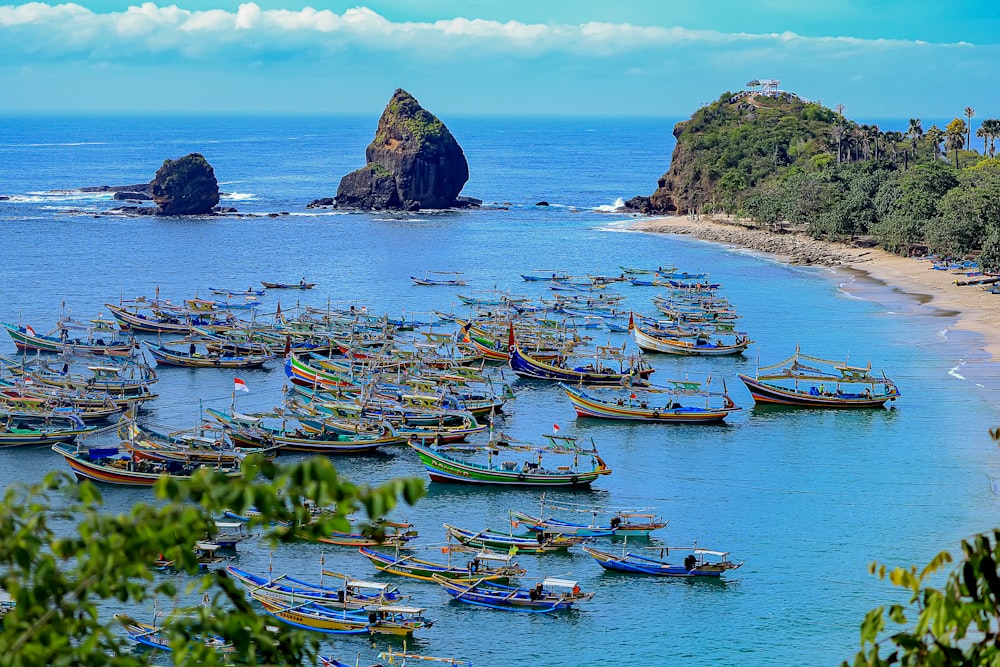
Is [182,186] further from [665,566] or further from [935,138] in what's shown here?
[665,566]

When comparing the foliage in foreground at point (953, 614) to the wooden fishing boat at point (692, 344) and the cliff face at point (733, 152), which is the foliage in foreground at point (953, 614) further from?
the cliff face at point (733, 152)

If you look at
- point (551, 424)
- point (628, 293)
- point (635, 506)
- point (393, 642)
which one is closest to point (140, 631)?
point (393, 642)

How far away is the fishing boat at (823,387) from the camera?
60812 millimetres

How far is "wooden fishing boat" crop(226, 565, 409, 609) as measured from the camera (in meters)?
34.9

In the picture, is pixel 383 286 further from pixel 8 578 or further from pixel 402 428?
pixel 8 578

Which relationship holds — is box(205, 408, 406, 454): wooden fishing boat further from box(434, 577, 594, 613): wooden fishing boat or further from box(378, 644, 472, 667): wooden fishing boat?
box(378, 644, 472, 667): wooden fishing boat

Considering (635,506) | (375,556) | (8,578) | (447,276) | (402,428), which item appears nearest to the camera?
(8,578)

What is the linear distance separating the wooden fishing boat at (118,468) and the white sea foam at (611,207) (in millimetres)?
114401

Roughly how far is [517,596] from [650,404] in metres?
26.3

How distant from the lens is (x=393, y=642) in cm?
3381

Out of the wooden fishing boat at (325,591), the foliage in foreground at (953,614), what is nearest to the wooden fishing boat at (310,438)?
the wooden fishing boat at (325,591)

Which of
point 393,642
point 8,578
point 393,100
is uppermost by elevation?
point 393,100

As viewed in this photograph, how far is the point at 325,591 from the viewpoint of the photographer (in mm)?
35438

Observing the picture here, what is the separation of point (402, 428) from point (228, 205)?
381 feet
